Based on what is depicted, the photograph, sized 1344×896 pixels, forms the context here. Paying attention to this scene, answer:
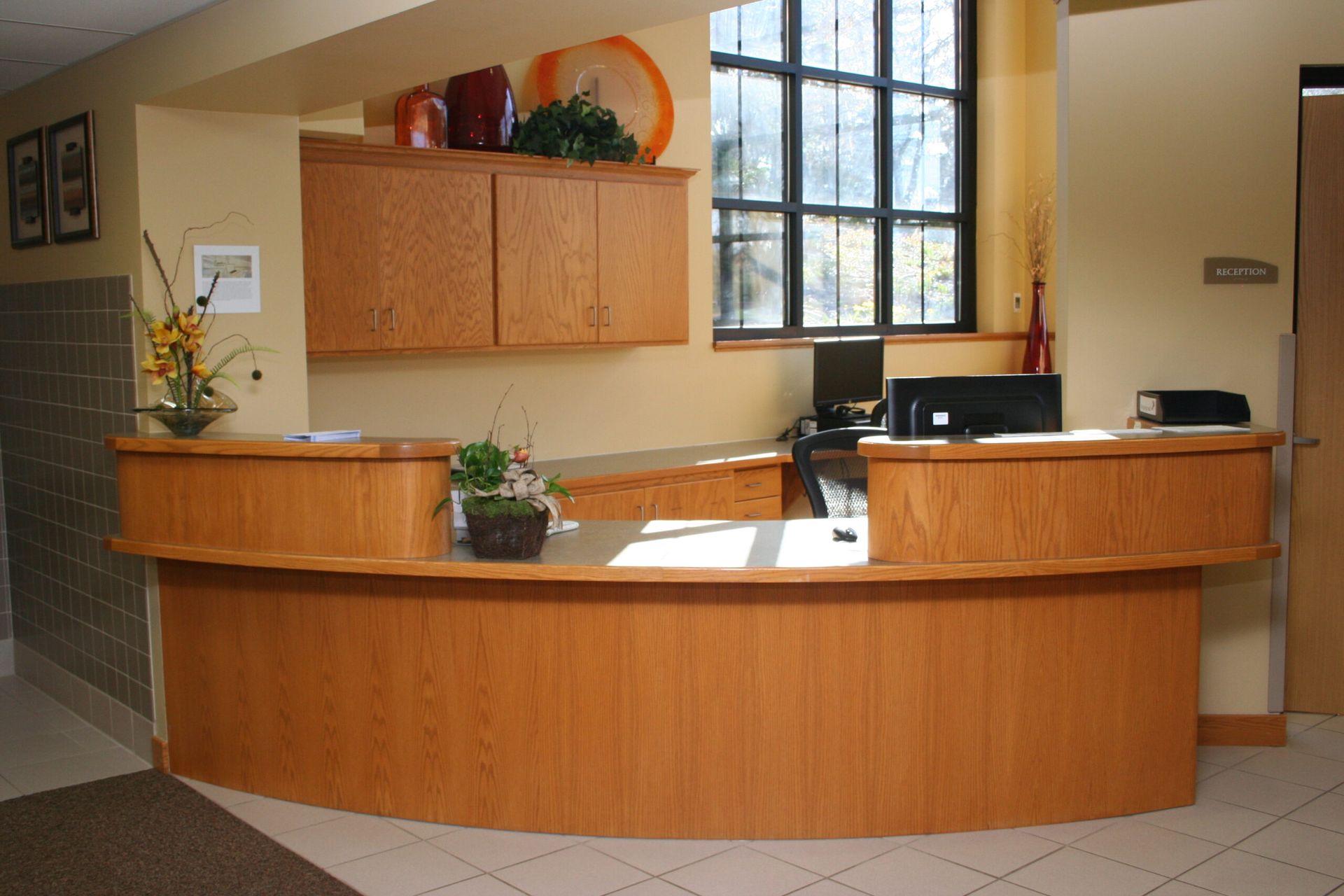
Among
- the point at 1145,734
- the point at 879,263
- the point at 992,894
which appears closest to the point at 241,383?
the point at 992,894

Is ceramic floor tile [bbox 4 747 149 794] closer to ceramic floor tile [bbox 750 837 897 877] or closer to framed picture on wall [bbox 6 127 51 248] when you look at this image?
framed picture on wall [bbox 6 127 51 248]

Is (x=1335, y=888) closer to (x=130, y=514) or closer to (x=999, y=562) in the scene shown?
(x=999, y=562)

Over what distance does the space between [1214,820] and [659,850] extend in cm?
160

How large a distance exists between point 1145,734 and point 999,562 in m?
0.80

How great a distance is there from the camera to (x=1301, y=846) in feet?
11.0

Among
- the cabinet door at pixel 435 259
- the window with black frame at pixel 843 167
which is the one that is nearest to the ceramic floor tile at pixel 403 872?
the cabinet door at pixel 435 259

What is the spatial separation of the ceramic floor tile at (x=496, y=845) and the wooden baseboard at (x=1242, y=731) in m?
2.21

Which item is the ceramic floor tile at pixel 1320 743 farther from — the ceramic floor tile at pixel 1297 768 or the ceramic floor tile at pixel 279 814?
the ceramic floor tile at pixel 279 814

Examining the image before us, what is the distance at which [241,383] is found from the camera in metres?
4.04

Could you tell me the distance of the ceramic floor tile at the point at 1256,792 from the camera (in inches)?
143

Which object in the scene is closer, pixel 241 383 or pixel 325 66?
pixel 325 66

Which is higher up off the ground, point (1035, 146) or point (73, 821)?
point (1035, 146)

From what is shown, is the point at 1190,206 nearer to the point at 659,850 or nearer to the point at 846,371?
the point at 846,371

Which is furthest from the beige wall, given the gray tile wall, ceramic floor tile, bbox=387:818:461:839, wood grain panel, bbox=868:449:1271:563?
the gray tile wall
